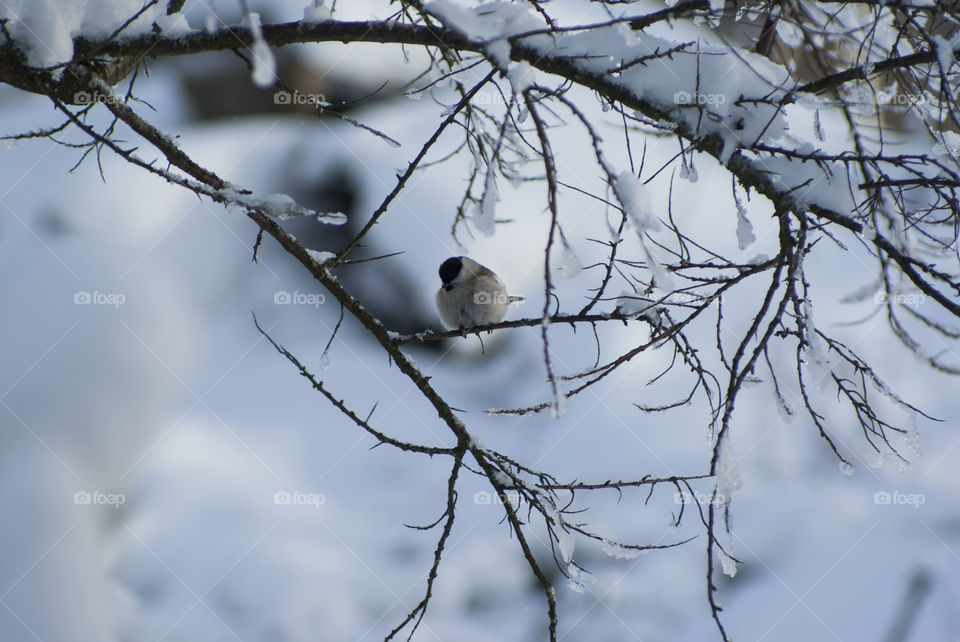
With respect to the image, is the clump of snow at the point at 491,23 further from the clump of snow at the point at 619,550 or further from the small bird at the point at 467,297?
the small bird at the point at 467,297

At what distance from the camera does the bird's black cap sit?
4.33 metres

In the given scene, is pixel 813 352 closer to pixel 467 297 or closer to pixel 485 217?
pixel 485 217

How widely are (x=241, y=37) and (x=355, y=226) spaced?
4.88 metres

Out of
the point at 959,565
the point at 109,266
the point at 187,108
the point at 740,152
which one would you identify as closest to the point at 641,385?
the point at 959,565

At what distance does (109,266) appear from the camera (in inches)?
242

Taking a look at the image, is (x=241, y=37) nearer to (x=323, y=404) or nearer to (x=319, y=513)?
(x=319, y=513)
